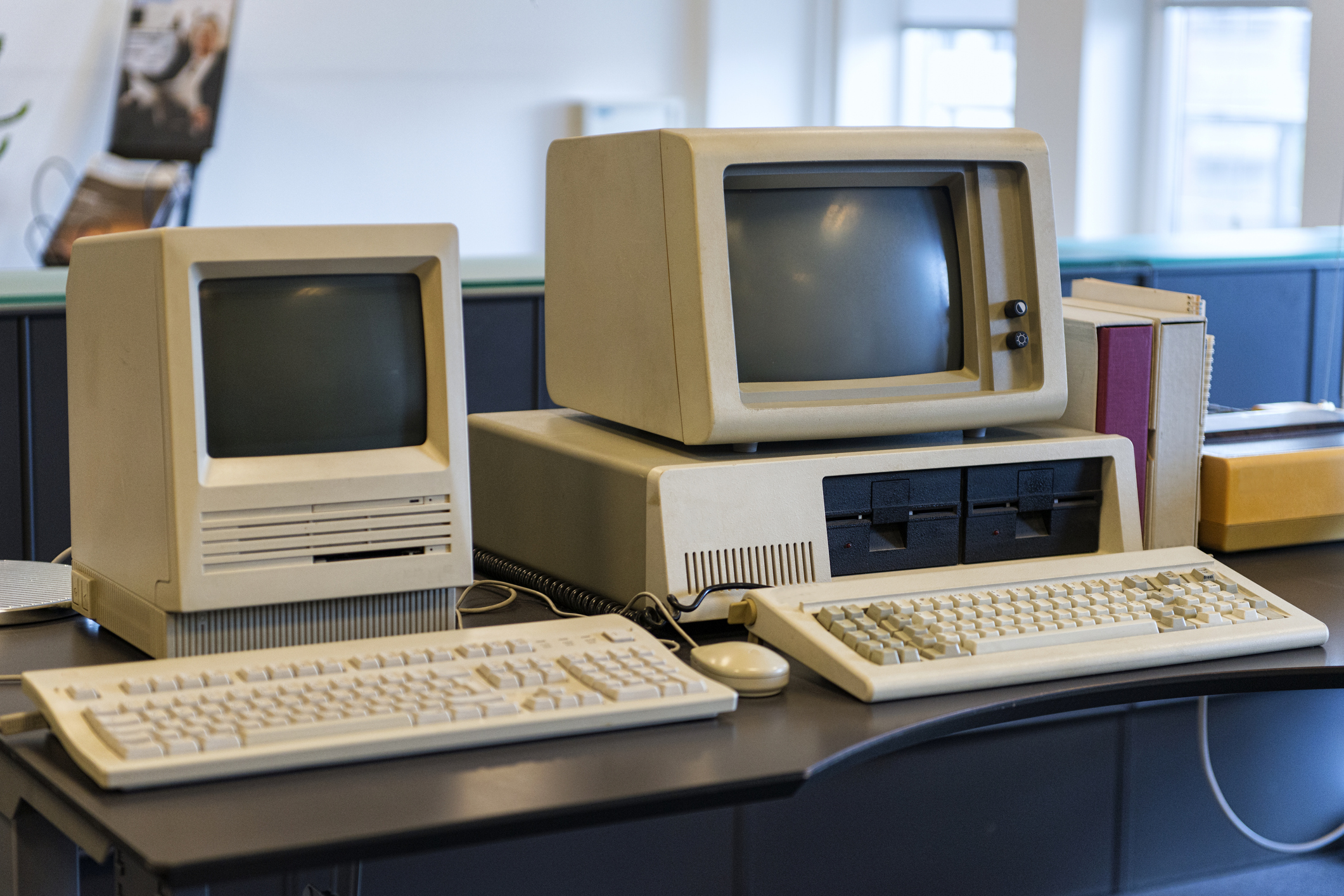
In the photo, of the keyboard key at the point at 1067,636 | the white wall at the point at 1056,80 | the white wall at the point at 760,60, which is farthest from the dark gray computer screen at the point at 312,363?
the white wall at the point at 760,60

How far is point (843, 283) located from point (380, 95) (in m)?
4.93

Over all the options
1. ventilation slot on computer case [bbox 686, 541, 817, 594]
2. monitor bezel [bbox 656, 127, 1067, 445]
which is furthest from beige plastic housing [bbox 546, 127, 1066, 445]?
ventilation slot on computer case [bbox 686, 541, 817, 594]

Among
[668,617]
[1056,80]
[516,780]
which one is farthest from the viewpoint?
[1056,80]

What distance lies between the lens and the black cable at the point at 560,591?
46.4 inches

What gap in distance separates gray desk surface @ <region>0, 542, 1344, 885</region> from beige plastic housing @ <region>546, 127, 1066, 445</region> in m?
0.29

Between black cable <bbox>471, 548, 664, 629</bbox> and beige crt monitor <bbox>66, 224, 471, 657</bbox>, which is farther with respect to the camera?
black cable <bbox>471, 548, 664, 629</bbox>

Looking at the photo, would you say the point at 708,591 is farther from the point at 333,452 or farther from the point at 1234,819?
the point at 1234,819

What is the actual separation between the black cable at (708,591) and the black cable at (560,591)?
0.03 m

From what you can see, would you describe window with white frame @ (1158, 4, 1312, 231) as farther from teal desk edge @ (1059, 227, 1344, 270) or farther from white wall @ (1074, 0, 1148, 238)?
teal desk edge @ (1059, 227, 1344, 270)

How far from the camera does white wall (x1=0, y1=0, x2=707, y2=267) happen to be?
532cm

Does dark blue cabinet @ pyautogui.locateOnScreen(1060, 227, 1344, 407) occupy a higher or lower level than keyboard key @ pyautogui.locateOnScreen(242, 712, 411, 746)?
higher

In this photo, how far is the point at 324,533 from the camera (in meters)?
1.06

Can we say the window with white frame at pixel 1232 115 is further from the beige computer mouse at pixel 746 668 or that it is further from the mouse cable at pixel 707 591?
the beige computer mouse at pixel 746 668

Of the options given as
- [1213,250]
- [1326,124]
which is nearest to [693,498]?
[1326,124]
